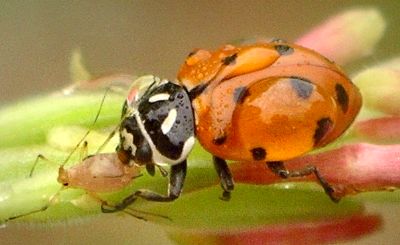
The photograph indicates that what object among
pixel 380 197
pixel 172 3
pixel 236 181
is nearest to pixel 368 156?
pixel 380 197

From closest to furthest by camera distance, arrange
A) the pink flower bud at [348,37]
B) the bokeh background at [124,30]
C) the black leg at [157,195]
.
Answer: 1. the black leg at [157,195]
2. the pink flower bud at [348,37]
3. the bokeh background at [124,30]

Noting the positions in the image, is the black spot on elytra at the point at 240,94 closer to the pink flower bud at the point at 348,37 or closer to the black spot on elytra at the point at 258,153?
the black spot on elytra at the point at 258,153

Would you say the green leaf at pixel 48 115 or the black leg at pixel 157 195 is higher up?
the green leaf at pixel 48 115

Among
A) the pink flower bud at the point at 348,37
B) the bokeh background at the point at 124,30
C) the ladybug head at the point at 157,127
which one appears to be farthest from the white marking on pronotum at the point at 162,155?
the bokeh background at the point at 124,30

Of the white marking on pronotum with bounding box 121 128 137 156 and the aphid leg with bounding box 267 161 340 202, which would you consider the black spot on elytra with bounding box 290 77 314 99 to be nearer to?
the aphid leg with bounding box 267 161 340 202

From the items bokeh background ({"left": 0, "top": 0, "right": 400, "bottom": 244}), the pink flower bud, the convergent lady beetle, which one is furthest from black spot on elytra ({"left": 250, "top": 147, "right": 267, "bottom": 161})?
bokeh background ({"left": 0, "top": 0, "right": 400, "bottom": 244})
